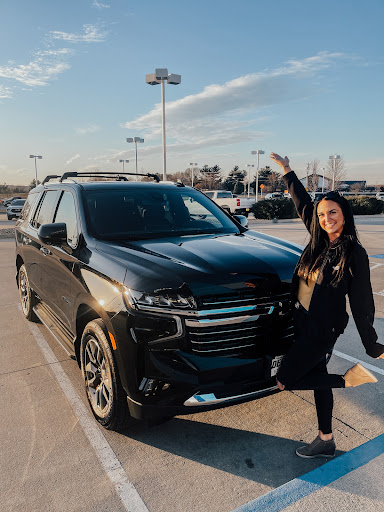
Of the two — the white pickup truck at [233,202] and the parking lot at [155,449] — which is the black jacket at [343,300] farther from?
the white pickup truck at [233,202]

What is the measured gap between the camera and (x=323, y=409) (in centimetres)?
279

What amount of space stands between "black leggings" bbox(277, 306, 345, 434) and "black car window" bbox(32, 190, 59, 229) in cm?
314

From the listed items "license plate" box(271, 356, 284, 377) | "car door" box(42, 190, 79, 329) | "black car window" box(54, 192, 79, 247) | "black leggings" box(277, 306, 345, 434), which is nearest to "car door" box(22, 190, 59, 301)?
"car door" box(42, 190, 79, 329)

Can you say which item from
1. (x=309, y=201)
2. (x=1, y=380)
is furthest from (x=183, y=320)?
(x=1, y=380)

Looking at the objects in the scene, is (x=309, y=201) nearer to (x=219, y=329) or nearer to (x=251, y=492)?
(x=219, y=329)

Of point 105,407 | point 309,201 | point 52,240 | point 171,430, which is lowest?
point 171,430

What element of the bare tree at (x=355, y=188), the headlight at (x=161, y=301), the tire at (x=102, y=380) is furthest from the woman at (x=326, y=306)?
the bare tree at (x=355, y=188)

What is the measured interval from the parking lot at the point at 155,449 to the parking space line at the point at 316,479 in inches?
1.8

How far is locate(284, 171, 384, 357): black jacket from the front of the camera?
2459 mm

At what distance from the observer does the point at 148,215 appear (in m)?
4.11

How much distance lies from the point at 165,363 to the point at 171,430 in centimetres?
88

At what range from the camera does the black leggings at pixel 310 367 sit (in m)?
2.56

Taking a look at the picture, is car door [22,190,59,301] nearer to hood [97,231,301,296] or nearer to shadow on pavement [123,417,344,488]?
hood [97,231,301,296]

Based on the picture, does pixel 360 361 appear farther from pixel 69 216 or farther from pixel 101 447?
pixel 69 216
